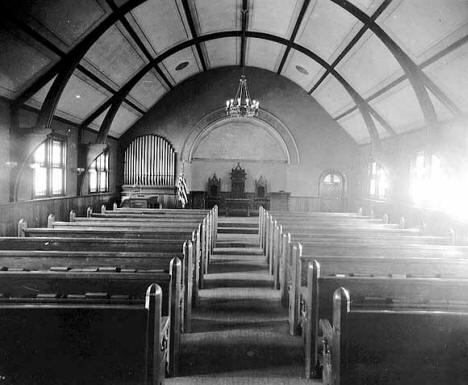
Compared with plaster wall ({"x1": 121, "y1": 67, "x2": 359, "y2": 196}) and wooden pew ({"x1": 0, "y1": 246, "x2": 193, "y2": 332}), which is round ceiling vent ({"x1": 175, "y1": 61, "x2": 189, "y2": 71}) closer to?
plaster wall ({"x1": 121, "y1": 67, "x2": 359, "y2": 196})

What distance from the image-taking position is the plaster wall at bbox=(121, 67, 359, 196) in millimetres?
14242

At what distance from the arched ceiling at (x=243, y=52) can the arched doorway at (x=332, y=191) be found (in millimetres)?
1624

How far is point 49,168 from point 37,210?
2.37 m

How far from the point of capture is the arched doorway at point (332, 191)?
14352mm

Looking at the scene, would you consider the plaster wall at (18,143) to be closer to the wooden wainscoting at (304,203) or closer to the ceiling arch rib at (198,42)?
the ceiling arch rib at (198,42)

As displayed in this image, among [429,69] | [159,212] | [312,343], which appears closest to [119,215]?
[159,212]

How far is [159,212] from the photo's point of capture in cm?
846

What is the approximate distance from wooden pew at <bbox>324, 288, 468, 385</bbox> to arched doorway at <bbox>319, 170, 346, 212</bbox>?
12.3 m

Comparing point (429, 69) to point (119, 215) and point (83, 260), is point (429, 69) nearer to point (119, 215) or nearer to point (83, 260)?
point (119, 215)

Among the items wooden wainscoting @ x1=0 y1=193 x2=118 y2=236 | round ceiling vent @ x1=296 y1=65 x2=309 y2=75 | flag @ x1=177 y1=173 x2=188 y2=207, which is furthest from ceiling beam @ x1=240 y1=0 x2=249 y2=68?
wooden wainscoting @ x1=0 y1=193 x2=118 y2=236

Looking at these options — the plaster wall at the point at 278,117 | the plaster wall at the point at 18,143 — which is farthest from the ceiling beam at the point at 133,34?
the plaster wall at the point at 18,143

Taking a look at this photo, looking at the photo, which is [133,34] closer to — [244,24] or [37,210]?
[244,24]

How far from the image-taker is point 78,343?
211 centimetres

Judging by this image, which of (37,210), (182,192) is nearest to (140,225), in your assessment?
(37,210)
